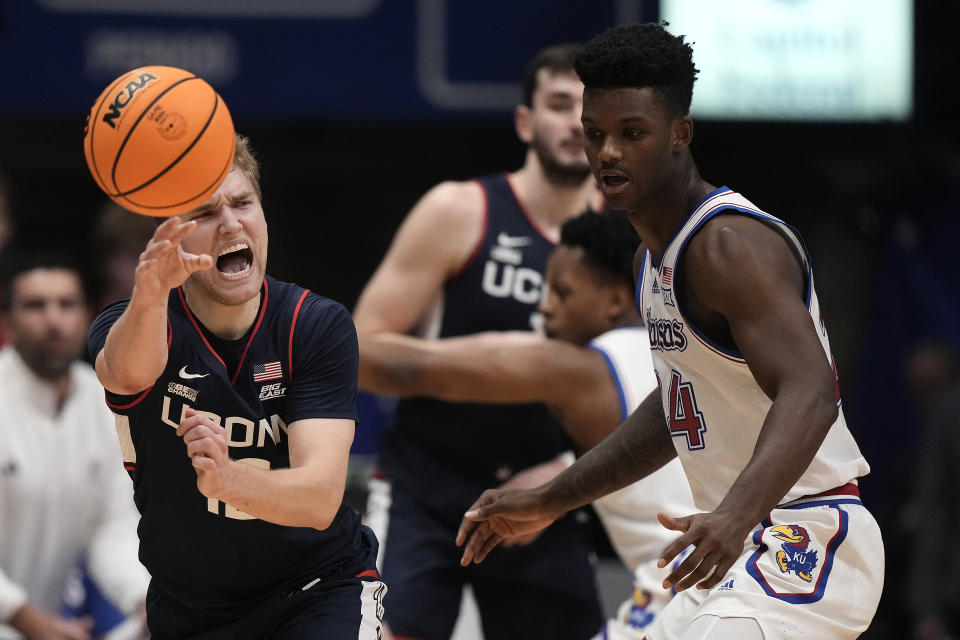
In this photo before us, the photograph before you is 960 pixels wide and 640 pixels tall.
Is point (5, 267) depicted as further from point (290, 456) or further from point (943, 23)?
point (943, 23)

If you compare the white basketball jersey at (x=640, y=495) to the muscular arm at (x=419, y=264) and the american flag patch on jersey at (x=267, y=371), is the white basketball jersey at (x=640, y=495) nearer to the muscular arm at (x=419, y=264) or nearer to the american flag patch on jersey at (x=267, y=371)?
the muscular arm at (x=419, y=264)

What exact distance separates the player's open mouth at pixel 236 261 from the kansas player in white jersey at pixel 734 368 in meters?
0.84

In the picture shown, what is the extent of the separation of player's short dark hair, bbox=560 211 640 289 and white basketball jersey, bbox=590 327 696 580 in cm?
32

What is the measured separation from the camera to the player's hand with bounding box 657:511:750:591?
291 cm

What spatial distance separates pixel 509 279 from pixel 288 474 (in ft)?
7.31

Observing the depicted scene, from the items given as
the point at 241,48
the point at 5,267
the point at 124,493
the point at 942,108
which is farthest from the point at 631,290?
the point at 942,108

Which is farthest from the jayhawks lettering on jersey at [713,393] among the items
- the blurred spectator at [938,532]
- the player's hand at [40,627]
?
the blurred spectator at [938,532]

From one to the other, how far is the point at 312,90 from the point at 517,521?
467 centimetres

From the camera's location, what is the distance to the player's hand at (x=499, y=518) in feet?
12.7

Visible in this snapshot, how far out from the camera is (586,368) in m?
4.54

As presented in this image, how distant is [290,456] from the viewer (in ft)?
11.4

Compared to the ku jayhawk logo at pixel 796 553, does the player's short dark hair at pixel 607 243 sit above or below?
above

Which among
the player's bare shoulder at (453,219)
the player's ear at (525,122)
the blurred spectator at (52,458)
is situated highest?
the player's ear at (525,122)

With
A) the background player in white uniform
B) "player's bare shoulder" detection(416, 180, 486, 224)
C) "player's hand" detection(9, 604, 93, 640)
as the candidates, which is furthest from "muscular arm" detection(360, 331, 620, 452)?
"player's hand" detection(9, 604, 93, 640)
